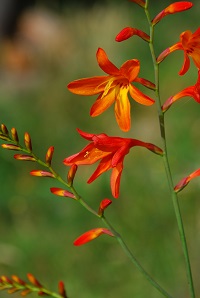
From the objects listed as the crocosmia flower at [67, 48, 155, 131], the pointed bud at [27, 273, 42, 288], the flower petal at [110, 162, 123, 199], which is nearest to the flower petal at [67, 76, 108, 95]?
the crocosmia flower at [67, 48, 155, 131]

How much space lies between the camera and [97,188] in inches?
150

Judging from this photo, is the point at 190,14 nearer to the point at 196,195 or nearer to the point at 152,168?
the point at 152,168

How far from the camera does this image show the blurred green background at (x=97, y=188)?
3223mm

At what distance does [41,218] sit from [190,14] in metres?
2.33

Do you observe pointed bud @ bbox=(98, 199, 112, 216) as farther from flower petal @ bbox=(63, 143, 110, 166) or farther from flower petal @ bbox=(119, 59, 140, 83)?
flower petal @ bbox=(119, 59, 140, 83)

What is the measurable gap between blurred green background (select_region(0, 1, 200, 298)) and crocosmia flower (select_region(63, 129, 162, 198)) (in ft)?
5.81

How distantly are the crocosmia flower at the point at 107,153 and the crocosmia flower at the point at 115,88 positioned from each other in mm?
34

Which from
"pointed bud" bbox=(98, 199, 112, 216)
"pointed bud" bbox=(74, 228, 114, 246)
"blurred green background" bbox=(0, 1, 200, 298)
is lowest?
"blurred green background" bbox=(0, 1, 200, 298)

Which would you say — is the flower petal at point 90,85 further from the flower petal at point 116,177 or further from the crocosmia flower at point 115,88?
the flower petal at point 116,177

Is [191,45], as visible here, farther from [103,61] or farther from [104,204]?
[104,204]

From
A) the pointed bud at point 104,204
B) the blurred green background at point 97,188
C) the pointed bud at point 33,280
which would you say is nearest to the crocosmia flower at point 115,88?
the pointed bud at point 104,204

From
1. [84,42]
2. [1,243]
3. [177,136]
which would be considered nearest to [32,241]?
[1,243]

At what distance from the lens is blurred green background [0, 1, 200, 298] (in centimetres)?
322

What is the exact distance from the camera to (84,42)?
18.5 ft
